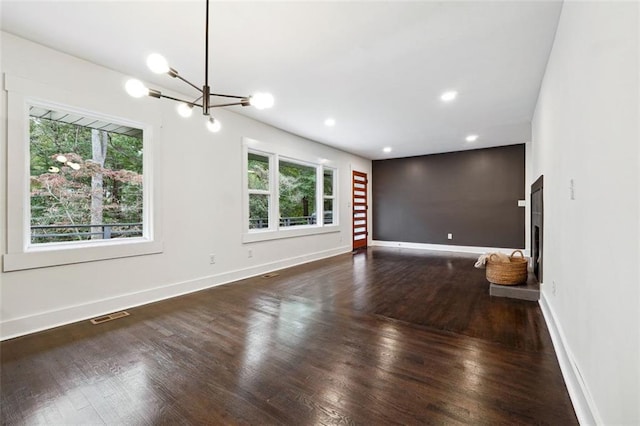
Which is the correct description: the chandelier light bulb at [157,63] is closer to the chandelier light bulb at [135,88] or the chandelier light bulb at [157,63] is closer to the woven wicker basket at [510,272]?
the chandelier light bulb at [135,88]

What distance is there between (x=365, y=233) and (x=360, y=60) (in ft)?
19.6

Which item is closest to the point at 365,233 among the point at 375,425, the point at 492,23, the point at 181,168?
the point at 181,168

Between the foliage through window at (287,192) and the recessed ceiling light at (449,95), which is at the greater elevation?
the recessed ceiling light at (449,95)

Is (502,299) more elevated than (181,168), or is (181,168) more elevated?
(181,168)

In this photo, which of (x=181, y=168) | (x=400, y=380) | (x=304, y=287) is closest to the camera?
(x=400, y=380)

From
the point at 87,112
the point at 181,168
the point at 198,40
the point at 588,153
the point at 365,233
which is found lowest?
the point at 365,233

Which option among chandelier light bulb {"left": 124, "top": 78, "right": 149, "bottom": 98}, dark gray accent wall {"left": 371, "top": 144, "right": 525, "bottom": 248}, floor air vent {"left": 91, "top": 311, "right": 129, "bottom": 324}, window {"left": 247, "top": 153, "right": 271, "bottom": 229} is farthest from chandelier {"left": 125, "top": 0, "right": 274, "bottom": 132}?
dark gray accent wall {"left": 371, "top": 144, "right": 525, "bottom": 248}

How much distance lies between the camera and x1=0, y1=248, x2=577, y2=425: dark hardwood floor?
1565 millimetres

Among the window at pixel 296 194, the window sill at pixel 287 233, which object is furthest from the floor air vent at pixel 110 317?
the window at pixel 296 194

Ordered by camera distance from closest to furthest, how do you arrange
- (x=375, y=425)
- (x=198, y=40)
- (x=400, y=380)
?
(x=375, y=425) < (x=400, y=380) < (x=198, y=40)

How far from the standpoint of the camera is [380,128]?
17.3ft

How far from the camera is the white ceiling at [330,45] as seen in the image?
2.16m

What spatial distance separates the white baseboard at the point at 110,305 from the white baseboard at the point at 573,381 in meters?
3.90

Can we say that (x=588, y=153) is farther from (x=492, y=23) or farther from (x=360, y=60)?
(x=360, y=60)
